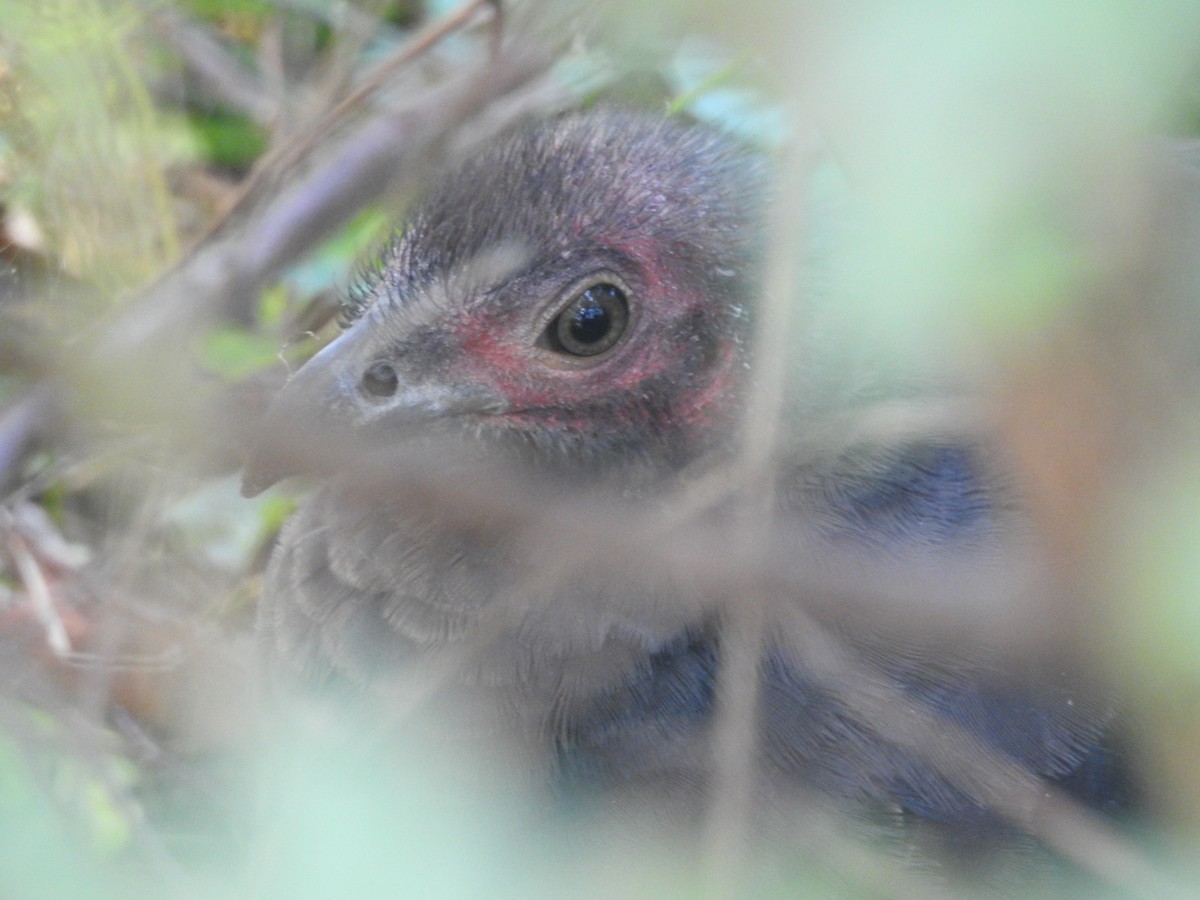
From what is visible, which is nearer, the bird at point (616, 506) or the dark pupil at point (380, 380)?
the bird at point (616, 506)

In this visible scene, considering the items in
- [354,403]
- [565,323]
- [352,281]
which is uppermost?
[352,281]

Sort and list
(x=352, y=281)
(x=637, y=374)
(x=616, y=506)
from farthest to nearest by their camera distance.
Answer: (x=352, y=281)
(x=637, y=374)
(x=616, y=506)

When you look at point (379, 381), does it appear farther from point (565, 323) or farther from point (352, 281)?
point (352, 281)

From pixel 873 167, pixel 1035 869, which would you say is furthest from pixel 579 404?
pixel 873 167

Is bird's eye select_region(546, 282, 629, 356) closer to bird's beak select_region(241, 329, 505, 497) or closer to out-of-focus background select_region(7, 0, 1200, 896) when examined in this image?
bird's beak select_region(241, 329, 505, 497)

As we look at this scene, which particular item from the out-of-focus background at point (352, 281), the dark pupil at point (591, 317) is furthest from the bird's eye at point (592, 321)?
the out-of-focus background at point (352, 281)

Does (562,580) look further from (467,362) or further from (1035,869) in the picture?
(1035,869)

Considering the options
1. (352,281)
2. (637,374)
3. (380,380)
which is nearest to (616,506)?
(637,374)

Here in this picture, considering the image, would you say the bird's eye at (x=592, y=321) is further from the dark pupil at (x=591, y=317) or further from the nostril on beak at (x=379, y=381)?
the nostril on beak at (x=379, y=381)

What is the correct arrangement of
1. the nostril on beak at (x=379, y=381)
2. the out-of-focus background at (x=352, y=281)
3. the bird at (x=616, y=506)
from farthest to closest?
the nostril on beak at (x=379, y=381) < the bird at (x=616, y=506) < the out-of-focus background at (x=352, y=281)

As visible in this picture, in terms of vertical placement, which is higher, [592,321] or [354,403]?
[592,321]
